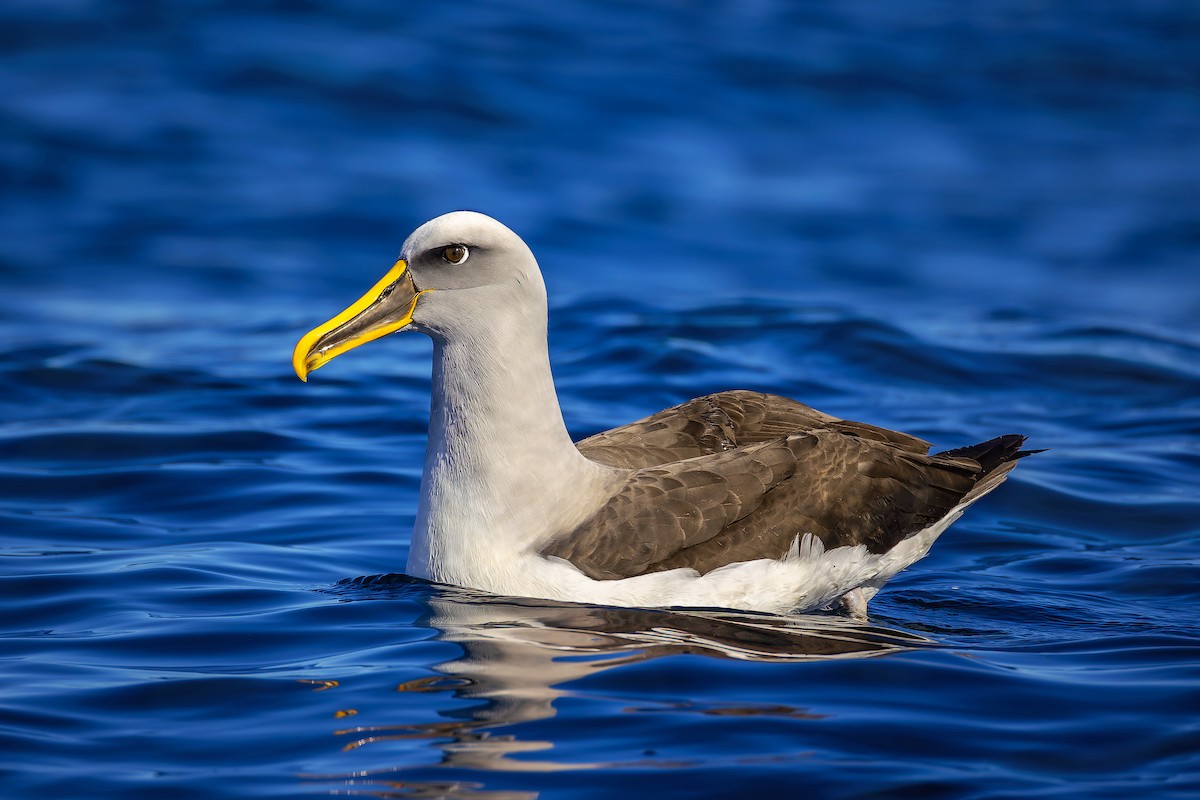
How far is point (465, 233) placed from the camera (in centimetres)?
656

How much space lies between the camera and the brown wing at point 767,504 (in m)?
6.39

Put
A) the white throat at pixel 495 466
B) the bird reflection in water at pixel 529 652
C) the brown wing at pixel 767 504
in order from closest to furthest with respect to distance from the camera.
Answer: the bird reflection in water at pixel 529 652, the brown wing at pixel 767 504, the white throat at pixel 495 466

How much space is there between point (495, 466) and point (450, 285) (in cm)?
83

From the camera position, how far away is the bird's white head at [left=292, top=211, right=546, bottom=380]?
21.6 feet

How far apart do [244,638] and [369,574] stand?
1.12 metres

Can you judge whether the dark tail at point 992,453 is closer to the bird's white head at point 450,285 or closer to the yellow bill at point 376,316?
the bird's white head at point 450,285

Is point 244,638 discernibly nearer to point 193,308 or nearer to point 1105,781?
point 1105,781

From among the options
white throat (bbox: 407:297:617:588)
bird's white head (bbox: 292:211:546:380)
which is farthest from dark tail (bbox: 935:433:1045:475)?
bird's white head (bbox: 292:211:546:380)

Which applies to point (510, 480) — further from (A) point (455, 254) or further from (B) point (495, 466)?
Result: (A) point (455, 254)

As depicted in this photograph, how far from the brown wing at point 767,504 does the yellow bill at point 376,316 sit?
48.3 inches

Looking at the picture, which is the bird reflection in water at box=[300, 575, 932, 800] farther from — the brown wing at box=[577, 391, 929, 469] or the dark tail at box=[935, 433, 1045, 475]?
the dark tail at box=[935, 433, 1045, 475]

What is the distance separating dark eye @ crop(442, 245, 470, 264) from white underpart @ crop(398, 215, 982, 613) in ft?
0.19

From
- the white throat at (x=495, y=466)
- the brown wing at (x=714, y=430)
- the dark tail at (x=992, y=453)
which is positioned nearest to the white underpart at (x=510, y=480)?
the white throat at (x=495, y=466)

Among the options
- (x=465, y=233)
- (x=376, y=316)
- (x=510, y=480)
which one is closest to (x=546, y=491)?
(x=510, y=480)
